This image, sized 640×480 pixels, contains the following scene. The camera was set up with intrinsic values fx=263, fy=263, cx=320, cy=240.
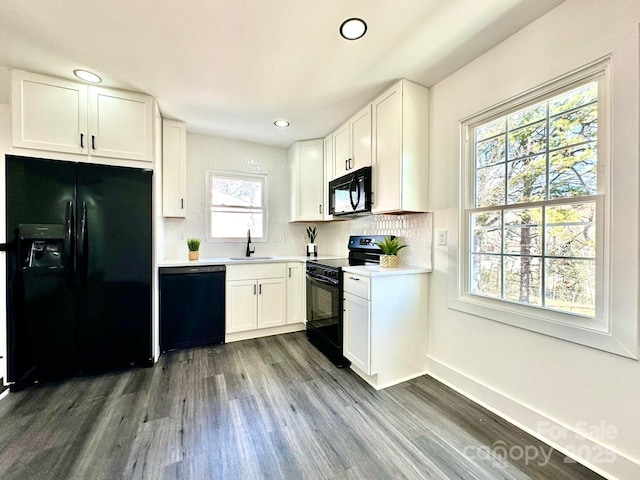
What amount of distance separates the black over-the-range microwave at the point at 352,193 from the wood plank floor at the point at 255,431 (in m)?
1.60

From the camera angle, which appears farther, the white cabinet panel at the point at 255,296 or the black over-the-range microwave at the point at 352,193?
the white cabinet panel at the point at 255,296

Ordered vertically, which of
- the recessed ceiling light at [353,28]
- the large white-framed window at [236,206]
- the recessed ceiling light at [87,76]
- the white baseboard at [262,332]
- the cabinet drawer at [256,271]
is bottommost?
the white baseboard at [262,332]

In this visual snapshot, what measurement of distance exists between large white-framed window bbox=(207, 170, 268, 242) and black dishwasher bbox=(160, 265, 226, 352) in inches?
31.7

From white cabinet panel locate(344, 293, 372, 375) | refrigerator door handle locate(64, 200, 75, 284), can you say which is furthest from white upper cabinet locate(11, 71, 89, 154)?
white cabinet panel locate(344, 293, 372, 375)

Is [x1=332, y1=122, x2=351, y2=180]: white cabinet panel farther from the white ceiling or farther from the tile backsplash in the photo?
the tile backsplash

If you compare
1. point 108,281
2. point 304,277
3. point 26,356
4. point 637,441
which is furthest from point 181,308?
point 637,441

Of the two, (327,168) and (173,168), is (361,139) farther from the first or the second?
(173,168)

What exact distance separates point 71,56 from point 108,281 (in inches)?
68.2

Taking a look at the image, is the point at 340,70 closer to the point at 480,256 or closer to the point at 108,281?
the point at 480,256

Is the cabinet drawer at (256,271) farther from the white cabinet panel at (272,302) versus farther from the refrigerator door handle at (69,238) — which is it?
the refrigerator door handle at (69,238)

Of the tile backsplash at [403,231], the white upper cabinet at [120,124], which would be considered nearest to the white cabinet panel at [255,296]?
the tile backsplash at [403,231]

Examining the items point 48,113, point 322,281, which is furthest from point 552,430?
point 48,113

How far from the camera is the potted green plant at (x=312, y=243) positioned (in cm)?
378

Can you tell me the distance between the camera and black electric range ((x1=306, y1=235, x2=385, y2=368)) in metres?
2.48
